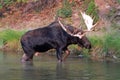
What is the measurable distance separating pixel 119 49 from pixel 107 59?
59 centimetres

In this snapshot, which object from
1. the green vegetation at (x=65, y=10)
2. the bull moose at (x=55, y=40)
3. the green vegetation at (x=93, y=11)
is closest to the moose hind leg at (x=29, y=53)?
the bull moose at (x=55, y=40)

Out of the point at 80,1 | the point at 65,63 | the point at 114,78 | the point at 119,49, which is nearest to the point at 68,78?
the point at 114,78

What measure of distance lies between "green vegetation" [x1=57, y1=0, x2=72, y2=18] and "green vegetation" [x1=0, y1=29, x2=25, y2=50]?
10.8 feet

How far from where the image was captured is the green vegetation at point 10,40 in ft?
86.3

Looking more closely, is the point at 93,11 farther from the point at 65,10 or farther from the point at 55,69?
the point at 55,69

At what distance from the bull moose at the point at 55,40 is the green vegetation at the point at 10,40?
3.26 metres

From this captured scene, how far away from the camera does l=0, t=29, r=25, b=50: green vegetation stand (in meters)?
26.3

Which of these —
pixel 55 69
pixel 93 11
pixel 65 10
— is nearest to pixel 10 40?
pixel 93 11

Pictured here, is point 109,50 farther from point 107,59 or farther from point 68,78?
point 68,78

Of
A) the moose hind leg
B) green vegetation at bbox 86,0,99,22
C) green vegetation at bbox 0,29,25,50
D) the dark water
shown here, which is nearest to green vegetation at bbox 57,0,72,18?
green vegetation at bbox 86,0,99,22

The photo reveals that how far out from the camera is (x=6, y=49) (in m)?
26.6

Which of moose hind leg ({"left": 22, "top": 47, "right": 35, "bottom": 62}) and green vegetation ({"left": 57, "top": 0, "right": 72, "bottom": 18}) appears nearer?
moose hind leg ({"left": 22, "top": 47, "right": 35, "bottom": 62})

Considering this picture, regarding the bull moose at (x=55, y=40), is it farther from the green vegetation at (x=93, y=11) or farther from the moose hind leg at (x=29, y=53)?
the green vegetation at (x=93, y=11)

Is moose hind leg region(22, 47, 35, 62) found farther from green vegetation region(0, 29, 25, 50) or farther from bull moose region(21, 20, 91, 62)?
green vegetation region(0, 29, 25, 50)
